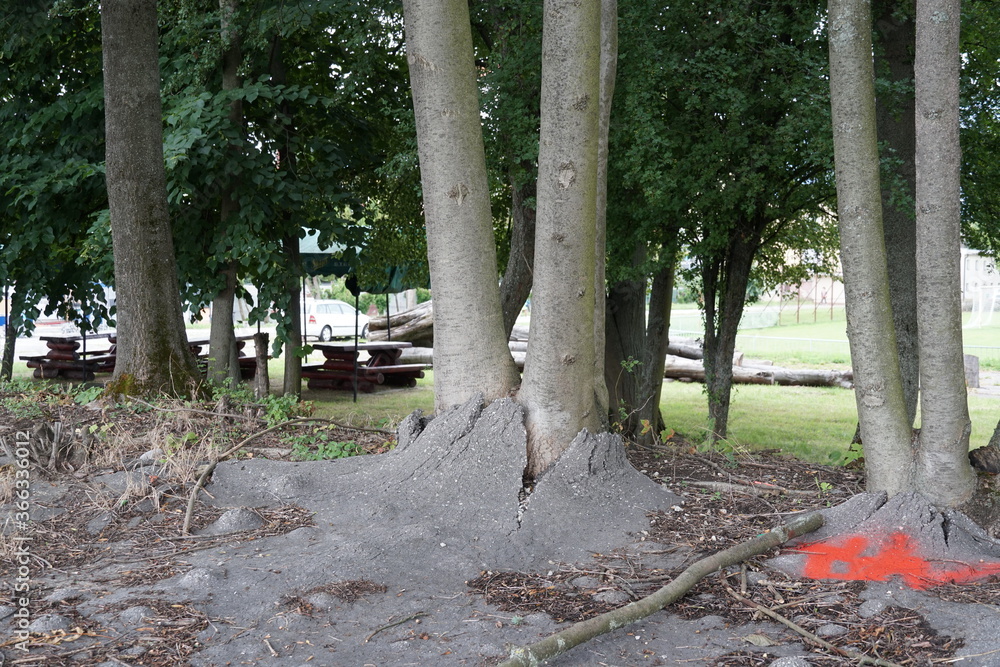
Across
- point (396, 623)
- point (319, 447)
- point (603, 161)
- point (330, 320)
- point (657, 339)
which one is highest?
point (603, 161)

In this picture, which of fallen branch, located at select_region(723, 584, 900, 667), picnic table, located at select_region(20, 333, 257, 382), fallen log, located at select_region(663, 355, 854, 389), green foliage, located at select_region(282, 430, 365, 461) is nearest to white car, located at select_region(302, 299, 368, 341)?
picnic table, located at select_region(20, 333, 257, 382)

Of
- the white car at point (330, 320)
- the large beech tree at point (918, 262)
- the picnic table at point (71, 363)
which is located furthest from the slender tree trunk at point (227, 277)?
the white car at point (330, 320)

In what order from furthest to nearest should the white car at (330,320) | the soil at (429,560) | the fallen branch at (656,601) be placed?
1. the white car at (330,320)
2. the soil at (429,560)
3. the fallen branch at (656,601)

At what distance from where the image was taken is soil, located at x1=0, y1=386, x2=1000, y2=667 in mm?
3324

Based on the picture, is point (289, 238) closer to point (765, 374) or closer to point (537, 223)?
point (537, 223)

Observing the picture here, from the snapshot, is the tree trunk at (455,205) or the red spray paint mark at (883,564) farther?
the tree trunk at (455,205)

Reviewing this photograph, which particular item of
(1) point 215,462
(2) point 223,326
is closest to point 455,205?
(1) point 215,462

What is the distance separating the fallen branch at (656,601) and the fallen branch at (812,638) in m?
0.20

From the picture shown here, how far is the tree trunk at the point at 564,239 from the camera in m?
4.66

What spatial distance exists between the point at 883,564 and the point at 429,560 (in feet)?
7.17

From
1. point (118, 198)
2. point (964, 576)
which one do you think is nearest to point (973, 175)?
point (964, 576)

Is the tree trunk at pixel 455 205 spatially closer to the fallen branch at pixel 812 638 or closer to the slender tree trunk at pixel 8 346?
the fallen branch at pixel 812 638

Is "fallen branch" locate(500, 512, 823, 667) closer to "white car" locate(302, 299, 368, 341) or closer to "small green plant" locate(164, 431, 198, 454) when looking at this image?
"small green plant" locate(164, 431, 198, 454)

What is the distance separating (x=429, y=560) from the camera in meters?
4.15
